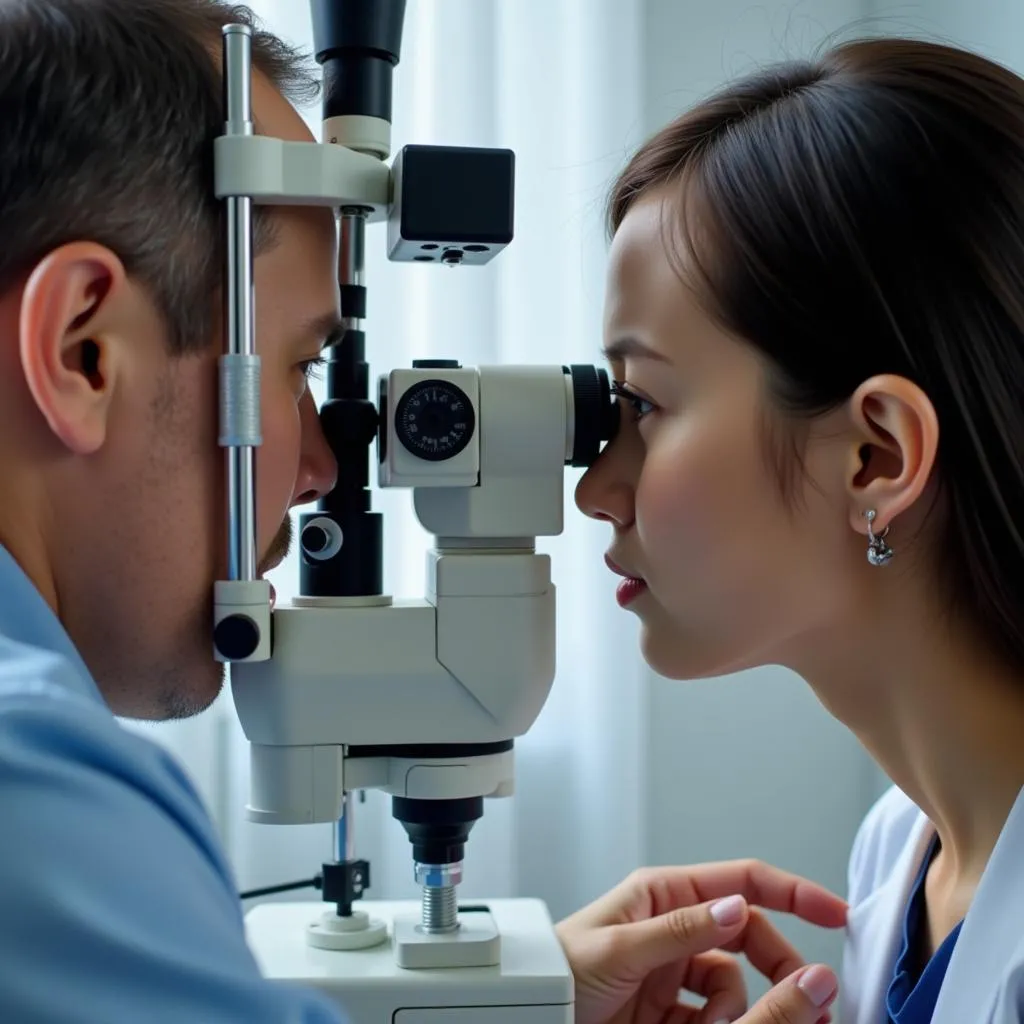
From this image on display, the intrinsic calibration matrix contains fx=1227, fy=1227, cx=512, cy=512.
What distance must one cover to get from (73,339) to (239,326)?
0.39 feet

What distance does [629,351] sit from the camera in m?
0.97

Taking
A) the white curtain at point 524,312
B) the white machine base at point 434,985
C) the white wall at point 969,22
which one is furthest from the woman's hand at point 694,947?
the white wall at point 969,22

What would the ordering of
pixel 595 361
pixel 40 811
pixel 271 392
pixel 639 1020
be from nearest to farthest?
pixel 40 811
pixel 271 392
pixel 639 1020
pixel 595 361

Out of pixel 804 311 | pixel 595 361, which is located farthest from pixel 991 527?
pixel 595 361

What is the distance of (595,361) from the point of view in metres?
1.96

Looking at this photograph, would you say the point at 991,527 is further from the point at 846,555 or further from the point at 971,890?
the point at 971,890

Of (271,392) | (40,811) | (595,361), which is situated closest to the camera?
(40,811)

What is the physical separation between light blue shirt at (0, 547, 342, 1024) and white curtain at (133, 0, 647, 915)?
1302mm

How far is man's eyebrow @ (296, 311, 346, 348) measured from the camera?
90 centimetres

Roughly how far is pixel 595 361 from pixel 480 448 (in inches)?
42.4

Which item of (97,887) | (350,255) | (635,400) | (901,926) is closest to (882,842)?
(901,926)

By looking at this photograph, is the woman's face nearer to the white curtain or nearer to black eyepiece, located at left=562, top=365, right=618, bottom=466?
black eyepiece, located at left=562, top=365, right=618, bottom=466

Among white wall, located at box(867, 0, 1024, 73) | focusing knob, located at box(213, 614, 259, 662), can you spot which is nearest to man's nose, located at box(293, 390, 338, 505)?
focusing knob, located at box(213, 614, 259, 662)

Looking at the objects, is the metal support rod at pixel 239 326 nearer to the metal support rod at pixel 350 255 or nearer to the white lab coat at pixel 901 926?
the metal support rod at pixel 350 255
